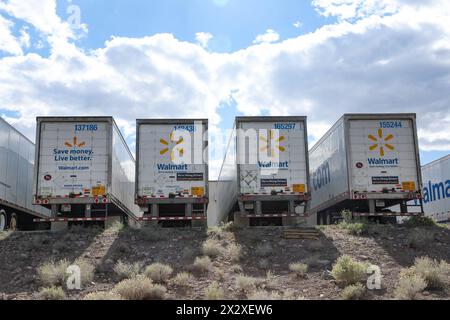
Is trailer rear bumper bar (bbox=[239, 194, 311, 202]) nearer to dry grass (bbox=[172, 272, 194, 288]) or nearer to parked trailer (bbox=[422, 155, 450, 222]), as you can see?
dry grass (bbox=[172, 272, 194, 288])

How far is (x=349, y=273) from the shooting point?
11656 millimetres

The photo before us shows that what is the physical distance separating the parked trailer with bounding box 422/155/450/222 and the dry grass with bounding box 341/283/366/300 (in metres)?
15.9

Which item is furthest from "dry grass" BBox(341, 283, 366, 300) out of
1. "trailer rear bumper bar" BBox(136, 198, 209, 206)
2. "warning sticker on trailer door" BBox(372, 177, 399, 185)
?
"warning sticker on trailer door" BBox(372, 177, 399, 185)

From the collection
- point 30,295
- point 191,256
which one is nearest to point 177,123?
point 191,256

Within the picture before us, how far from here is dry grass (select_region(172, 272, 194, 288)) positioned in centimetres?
1198

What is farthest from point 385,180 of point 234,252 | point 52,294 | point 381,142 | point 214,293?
point 52,294

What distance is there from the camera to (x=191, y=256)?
14695mm

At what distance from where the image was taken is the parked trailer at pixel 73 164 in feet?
60.3

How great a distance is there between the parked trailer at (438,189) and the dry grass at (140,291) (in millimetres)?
18300

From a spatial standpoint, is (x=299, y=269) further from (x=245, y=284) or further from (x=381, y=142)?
(x=381, y=142)

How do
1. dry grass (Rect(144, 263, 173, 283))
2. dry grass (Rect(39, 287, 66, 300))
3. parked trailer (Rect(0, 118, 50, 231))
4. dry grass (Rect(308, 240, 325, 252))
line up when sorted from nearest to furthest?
dry grass (Rect(39, 287, 66, 300)), dry grass (Rect(144, 263, 173, 283)), dry grass (Rect(308, 240, 325, 252)), parked trailer (Rect(0, 118, 50, 231))

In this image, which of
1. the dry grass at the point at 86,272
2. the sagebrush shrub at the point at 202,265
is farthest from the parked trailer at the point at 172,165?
the dry grass at the point at 86,272

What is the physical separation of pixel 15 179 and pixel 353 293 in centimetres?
1586

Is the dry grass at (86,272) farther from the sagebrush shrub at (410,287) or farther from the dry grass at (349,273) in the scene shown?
the sagebrush shrub at (410,287)
